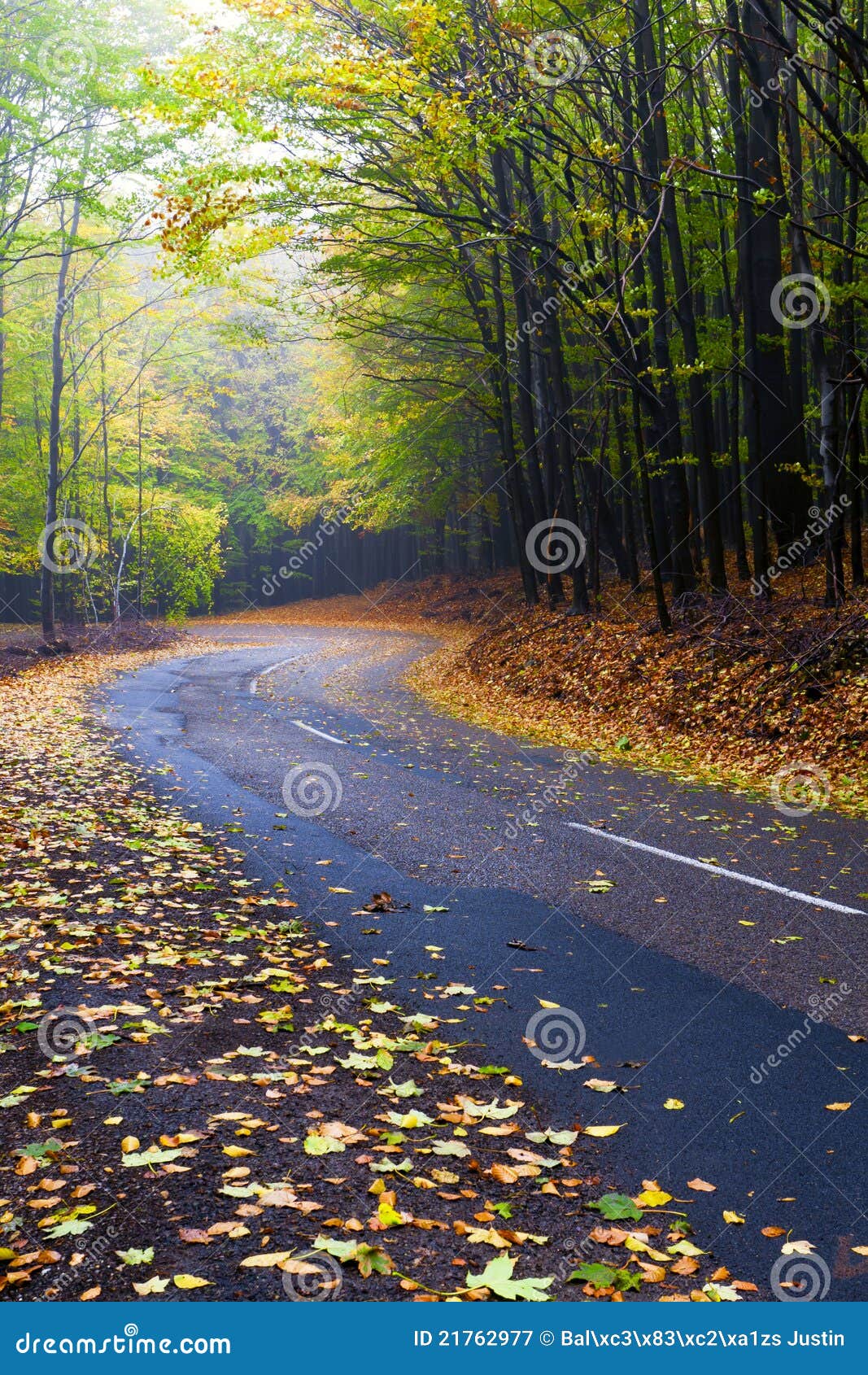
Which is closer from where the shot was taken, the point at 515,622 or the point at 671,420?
the point at 671,420

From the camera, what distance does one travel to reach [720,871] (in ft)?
23.4

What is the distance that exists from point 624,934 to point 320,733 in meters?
8.30

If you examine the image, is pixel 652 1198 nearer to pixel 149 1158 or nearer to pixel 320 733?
pixel 149 1158

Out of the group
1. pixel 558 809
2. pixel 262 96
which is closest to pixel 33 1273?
pixel 558 809

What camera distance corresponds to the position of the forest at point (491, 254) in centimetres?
1216

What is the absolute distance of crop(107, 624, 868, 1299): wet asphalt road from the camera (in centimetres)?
374

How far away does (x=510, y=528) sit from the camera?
37.9m

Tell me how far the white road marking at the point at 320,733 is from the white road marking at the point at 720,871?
4974 millimetres

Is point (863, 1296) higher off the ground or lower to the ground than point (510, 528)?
lower

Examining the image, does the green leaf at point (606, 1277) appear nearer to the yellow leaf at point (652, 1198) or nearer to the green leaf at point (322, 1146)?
the yellow leaf at point (652, 1198)

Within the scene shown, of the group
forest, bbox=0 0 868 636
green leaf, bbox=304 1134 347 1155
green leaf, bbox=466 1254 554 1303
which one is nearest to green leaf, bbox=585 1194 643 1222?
green leaf, bbox=466 1254 554 1303

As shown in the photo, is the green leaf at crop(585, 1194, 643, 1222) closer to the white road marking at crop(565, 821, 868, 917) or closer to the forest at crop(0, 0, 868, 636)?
the white road marking at crop(565, 821, 868, 917)

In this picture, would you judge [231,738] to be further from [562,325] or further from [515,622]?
[562,325]

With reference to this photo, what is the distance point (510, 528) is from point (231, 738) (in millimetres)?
26227
